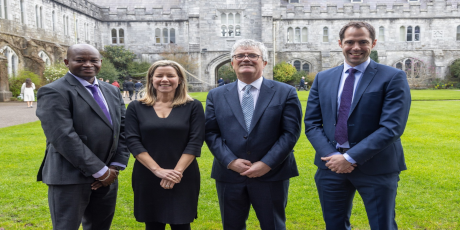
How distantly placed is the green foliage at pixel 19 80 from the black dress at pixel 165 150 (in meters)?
20.2

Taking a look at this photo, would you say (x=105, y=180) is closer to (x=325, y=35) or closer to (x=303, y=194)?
(x=303, y=194)

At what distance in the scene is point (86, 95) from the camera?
2850 mm

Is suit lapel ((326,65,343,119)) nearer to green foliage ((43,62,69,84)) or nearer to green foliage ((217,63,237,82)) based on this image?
green foliage ((43,62,69,84))

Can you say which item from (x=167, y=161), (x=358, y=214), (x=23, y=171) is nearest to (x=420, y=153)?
(x=358, y=214)

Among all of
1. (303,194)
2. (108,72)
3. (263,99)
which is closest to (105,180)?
(263,99)

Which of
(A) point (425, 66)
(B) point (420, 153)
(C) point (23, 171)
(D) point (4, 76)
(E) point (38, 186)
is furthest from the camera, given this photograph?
(A) point (425, 66)

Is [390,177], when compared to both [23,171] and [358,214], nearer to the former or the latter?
[358,214]

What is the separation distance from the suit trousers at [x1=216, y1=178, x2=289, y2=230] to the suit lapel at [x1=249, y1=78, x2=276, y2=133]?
0.48m

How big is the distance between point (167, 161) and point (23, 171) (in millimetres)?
4158

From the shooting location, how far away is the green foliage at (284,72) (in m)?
30.6

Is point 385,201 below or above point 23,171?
above

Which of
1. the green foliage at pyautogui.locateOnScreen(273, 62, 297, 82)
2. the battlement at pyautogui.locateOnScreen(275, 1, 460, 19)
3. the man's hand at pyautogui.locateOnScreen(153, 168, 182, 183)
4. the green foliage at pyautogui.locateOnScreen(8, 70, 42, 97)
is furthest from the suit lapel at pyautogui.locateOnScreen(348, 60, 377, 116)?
the battlement at pyautogui.locateOnScreen(275, 1, 460, 19)

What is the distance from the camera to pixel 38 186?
207 inches

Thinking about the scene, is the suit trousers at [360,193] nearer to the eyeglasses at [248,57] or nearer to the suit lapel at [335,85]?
the suit lapel at [335,85]
